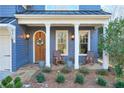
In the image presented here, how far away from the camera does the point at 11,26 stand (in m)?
12.6

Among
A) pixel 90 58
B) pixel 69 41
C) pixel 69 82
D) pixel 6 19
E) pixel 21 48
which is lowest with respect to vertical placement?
pixel 69 82

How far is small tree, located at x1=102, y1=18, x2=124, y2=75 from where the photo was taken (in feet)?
41.0

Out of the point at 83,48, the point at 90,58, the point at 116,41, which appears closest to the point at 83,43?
the point at 83,48

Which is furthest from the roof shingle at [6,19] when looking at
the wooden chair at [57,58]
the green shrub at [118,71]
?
the green shrub at [118,71]

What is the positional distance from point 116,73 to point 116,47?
1324 millimetres

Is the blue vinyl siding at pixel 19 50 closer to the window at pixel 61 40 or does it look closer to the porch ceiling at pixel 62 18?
the porch ceiling at pixel 62 18

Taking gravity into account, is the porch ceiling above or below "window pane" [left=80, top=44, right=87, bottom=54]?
above

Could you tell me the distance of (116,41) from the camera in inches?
493

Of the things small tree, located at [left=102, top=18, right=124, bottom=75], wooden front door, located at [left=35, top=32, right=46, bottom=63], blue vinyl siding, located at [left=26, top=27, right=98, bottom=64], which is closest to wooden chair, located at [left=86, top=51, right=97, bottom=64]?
blue vinyl siding, located at [left=26, top=27, right=98, bottom=64]

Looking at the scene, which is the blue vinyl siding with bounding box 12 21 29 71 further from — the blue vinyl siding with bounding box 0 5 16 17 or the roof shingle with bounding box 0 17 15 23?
the blue vinyl siding with bounding box 0 5 16 17

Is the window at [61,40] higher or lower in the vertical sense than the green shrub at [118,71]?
higher

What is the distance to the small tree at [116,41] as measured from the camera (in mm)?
12484

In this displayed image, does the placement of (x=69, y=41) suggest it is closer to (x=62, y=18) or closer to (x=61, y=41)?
(x=61, y=41)

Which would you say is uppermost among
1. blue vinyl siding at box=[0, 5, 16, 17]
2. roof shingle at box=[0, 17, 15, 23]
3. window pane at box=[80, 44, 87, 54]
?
blue vinyl siding at box=[0, 5, 16, 17]
